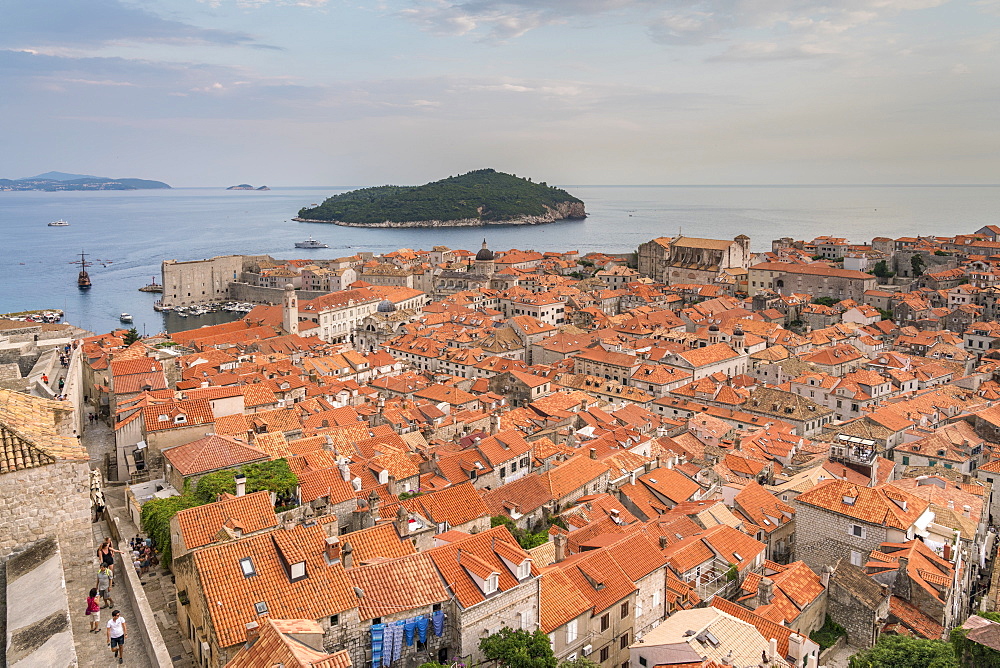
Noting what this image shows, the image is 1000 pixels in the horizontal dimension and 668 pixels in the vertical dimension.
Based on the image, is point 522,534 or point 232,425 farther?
point 232,425

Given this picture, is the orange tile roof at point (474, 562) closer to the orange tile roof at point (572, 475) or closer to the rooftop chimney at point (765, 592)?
the rooftop chimney at point (765, 592)

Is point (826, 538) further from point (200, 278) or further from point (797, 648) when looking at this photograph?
point (200, 278)

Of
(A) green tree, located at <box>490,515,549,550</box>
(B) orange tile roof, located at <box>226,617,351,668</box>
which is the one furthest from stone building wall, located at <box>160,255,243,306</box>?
(B) orange tile roof, located at <box>226,617,351,668</box>

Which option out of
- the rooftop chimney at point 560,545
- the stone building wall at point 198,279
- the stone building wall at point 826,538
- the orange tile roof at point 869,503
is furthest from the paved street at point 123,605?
the stone building wall at point 198,279

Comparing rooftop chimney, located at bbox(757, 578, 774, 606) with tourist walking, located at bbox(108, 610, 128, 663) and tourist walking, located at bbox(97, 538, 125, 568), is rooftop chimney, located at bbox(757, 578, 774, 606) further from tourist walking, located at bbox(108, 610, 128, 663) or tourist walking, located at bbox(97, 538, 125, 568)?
tourist walking, located at bbox(97, 538, 125, 568)

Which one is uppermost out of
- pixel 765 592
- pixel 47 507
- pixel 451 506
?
pixel 47 507

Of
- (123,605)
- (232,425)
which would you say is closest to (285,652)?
(123,605)
